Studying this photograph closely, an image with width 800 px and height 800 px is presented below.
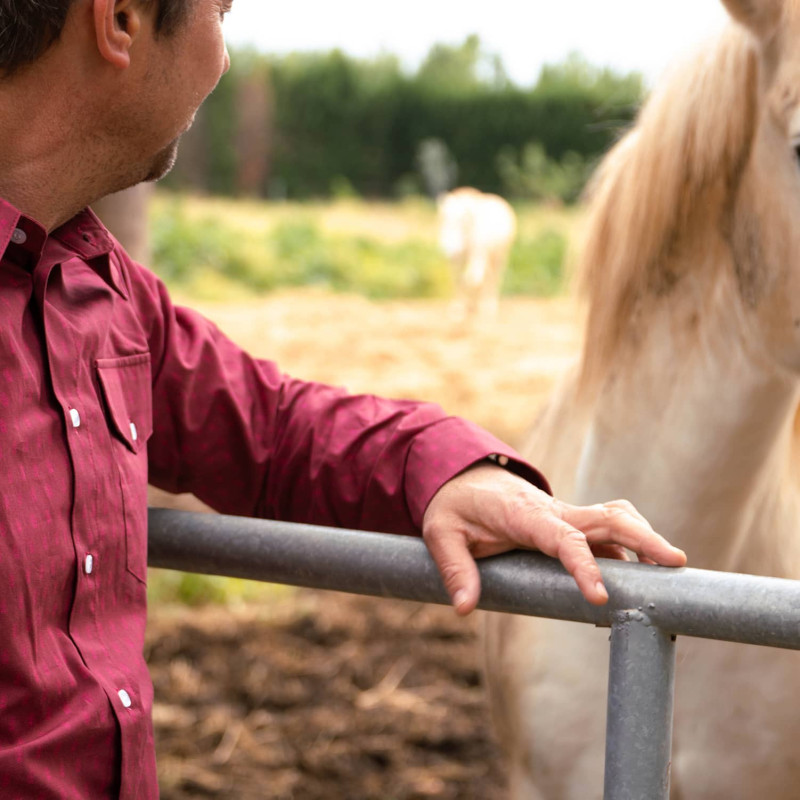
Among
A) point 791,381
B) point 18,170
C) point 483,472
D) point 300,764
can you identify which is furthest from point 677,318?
point 300,764

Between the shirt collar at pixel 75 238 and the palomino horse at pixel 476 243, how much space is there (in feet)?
30.7

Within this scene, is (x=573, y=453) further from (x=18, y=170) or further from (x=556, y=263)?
(x=556, y=263)

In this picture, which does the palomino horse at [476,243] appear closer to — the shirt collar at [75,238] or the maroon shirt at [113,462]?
the maroon shirt at [113,462]

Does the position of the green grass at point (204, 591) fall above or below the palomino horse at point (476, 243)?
below

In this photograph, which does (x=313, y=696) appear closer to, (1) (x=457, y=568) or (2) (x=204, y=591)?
(2) (x=204, y=591)

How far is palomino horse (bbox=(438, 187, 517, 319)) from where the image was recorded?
1076cm

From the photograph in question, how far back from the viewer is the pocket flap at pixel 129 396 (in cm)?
109

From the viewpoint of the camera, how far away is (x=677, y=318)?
1.47 metres

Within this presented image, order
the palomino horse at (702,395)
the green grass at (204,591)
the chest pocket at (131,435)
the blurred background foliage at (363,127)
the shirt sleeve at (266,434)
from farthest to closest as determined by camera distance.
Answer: the blurred background foliage at (363,127)
the green grass at (204,591)
the palomino horse at (702,395)
the shirt sleeve at (266,434)
the chest pocket at (131,435)

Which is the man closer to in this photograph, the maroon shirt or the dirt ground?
the maroon shirt

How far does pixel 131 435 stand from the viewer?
43.8 inches

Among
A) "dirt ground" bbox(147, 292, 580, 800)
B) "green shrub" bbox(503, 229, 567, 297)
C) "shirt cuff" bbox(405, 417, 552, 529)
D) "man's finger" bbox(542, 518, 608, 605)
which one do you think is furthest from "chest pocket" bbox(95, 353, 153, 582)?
"green shrub" bbox(503, 229, 567, 297)

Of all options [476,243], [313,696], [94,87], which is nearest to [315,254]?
[476,243]

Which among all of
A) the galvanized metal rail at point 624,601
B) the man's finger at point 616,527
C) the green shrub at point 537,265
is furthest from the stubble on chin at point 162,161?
the green shrub at point 537,265
